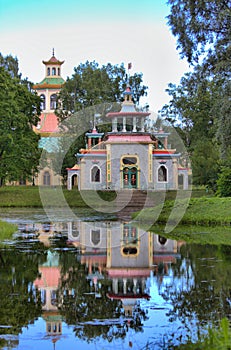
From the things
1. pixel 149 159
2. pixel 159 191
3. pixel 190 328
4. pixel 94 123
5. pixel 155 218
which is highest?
pixel 94 123

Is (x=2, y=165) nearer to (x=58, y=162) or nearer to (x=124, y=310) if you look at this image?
(x=58, y=162)

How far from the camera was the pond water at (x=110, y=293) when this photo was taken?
7.59 m

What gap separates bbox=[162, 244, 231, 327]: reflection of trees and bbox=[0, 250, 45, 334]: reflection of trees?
2.14 meters

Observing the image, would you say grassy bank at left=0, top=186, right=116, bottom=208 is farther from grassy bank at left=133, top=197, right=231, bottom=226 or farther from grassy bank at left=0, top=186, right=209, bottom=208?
grassy bank at left=133, top=197, right=231, bottom=226

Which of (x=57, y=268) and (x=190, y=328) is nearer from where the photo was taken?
(x=190, y=328)

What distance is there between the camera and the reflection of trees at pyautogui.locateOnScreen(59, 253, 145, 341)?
7820 millimetres

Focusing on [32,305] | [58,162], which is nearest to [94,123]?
[58,162]

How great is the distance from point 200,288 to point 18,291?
320cm

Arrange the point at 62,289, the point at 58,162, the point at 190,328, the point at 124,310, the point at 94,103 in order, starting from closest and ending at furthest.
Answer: the point at 190,328 → the point at 124,310 → the point at 62,289 → the point at 94,103 → the point at 58,162

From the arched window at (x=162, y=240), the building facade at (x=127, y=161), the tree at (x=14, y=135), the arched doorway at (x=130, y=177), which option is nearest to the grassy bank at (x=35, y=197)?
the tree at (x=14, y=135)

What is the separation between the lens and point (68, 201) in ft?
136

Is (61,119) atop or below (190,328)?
atop

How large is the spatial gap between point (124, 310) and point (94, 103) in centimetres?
4446

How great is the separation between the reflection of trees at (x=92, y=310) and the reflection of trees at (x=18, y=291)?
0.53 m
